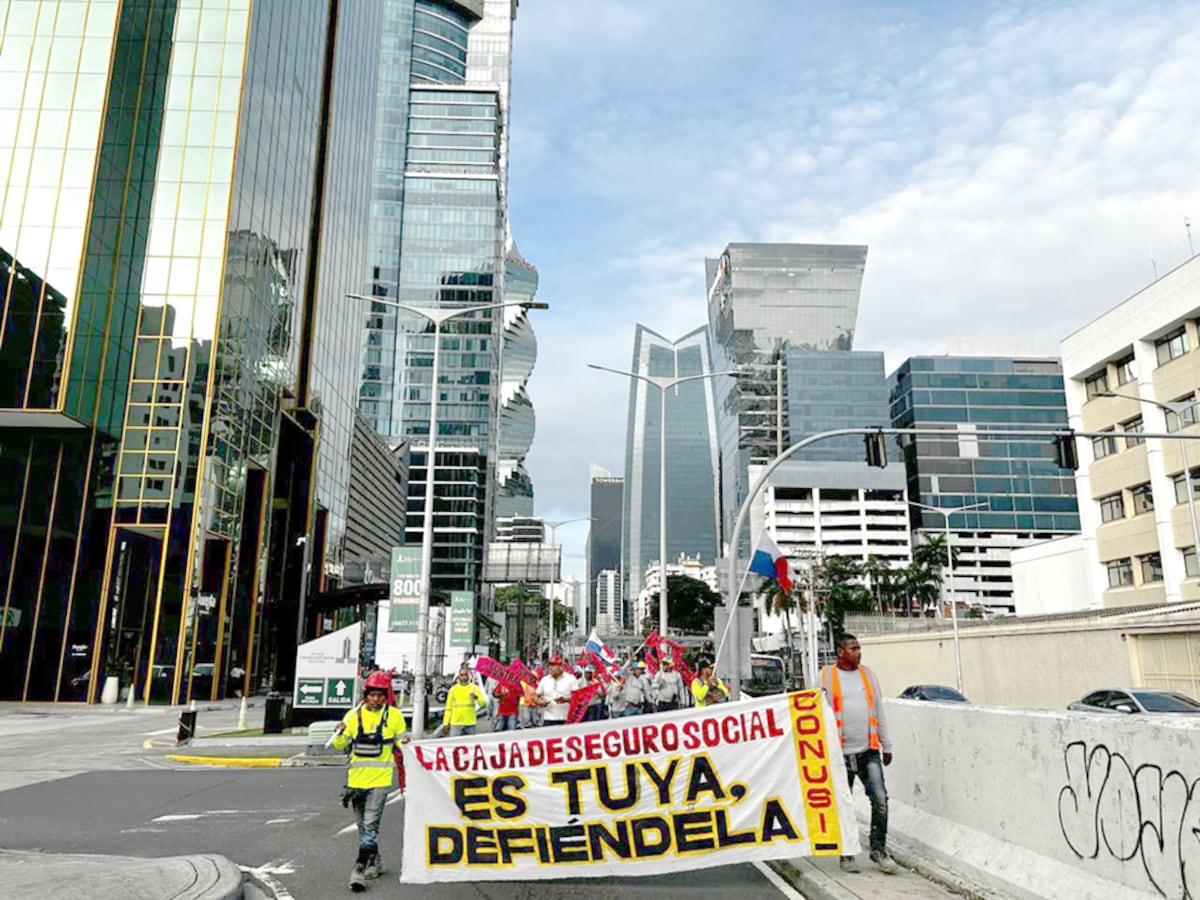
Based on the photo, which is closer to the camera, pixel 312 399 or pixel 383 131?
pixel 312 399

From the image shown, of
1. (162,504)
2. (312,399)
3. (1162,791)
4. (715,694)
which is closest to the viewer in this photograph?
(1162,791)

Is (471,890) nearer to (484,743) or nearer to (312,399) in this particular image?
(484,743)

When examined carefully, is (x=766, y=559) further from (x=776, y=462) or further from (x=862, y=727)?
(x=862, y=727)

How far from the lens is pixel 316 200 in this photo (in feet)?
209

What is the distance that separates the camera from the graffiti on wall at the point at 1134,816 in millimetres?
5285

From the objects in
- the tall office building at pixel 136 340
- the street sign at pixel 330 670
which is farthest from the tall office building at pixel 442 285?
the street sign at pixel 330 670

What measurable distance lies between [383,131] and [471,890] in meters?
159

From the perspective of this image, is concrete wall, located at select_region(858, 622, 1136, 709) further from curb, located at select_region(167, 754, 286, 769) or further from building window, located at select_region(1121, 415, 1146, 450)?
A: curb, located at select_region(167, 754, 286, 769)

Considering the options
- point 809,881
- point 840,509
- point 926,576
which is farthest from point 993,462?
point 809,881

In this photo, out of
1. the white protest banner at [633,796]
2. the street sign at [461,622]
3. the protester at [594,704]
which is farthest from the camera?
the street sign at [461,622]

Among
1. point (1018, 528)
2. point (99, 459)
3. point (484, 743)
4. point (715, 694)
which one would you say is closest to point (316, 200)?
point (99, 459)

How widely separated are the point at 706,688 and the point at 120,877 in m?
9.51

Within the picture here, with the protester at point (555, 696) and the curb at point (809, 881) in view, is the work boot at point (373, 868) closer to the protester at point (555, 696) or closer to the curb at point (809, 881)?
the curb at point (809, 881)

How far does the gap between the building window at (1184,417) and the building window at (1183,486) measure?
2.35 meters
